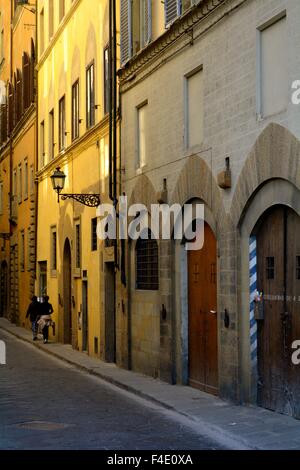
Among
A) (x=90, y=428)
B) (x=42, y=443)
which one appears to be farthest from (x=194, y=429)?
(x=42, y=443)

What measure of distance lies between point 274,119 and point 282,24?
1237 millimetres

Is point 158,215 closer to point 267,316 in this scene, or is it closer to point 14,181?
point 267,316

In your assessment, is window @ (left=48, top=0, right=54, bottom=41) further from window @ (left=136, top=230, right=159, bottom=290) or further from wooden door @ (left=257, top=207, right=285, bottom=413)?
wooden door @ (left=257, top=207, right=285, bottom=413)

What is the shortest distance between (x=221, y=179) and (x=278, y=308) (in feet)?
7.95

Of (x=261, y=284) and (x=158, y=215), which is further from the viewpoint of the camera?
(x=158, y=215)

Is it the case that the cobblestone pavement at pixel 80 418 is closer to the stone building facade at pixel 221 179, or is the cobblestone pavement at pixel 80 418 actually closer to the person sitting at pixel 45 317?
the stone building facade at pixel 221 179

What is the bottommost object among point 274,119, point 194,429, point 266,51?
point 194,429

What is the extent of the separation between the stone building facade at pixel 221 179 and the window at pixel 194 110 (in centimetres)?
3

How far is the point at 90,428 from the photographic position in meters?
11.5

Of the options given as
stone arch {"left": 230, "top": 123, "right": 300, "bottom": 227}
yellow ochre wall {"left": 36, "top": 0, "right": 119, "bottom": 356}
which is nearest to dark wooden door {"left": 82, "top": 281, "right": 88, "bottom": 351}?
yellow ochre wall {"left": 36, "top": 0, "right": 119, "bottom": 356}

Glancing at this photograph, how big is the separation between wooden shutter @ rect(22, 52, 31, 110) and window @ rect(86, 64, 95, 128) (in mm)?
11832

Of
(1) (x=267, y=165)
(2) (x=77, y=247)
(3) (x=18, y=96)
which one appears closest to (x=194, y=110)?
(1) (x=267, y=165)

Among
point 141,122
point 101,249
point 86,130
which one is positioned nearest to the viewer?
point 141,122

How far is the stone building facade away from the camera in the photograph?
11836 millimetres
